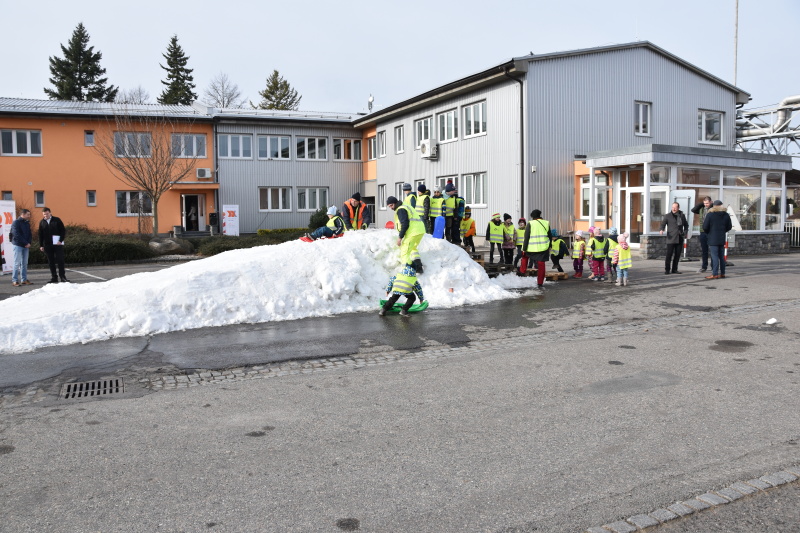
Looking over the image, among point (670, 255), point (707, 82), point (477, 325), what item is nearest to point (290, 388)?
point (477, 325)

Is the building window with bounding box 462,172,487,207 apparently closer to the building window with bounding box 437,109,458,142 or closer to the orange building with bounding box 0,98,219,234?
the building window with bounding box 437,109,458,142

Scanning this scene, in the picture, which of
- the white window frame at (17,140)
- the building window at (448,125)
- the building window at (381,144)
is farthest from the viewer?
the building window at (381,144)

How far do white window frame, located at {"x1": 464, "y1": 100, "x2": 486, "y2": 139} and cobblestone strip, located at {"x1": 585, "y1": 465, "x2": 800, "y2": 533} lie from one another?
79.4 ft

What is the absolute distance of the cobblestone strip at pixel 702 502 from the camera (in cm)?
359

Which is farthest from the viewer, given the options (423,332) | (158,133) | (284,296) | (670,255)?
(158,133)

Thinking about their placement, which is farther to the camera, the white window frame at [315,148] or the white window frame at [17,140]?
the white window frame at [315,148]

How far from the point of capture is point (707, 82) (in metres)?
30.5

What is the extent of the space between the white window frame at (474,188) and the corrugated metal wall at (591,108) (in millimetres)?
3063

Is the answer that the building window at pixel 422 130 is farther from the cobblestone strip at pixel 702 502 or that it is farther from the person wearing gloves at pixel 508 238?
the cobblestone strip at pixel 702 502

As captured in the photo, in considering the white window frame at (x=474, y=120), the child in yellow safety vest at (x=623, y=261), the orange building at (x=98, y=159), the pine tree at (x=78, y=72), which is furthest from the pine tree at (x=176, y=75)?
the child in yellow safety vest at (x=623, y=261)

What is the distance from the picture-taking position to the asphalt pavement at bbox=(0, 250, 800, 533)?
3807mm

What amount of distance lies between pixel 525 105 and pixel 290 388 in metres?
20.6

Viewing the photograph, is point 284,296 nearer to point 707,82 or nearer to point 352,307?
point 352,307

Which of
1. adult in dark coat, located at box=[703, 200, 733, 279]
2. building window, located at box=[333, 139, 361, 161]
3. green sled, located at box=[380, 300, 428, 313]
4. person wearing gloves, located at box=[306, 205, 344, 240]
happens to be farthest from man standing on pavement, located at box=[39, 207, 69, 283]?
building window, located at box=[333, 139, 361, 161]
